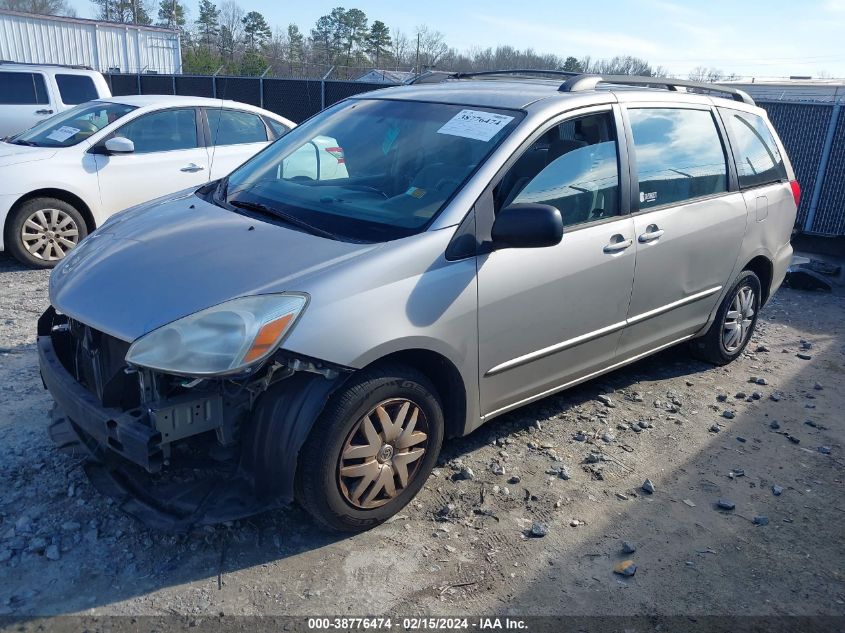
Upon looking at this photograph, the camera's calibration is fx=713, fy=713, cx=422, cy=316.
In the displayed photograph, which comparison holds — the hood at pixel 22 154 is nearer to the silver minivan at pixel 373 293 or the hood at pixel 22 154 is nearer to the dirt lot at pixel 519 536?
the dirt lot at pixel 519 536

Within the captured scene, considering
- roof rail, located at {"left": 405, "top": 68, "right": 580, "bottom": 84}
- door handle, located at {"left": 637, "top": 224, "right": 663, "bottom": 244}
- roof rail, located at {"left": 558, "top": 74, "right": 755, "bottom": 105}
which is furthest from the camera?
roof rail, located at {"left": 405, "top": 68, "right": 580, "bottom": 84}

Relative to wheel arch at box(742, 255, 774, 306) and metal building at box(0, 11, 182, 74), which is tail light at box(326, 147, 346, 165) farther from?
metal building at box(0, 11, 182, 74)

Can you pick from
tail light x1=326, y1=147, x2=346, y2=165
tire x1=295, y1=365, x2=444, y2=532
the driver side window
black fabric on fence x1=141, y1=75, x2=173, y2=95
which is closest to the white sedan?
tail light x1=326, y1=147, x2=346, y2=165

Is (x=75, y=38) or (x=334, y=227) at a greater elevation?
(x=75, y=38)

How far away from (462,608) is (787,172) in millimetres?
4350

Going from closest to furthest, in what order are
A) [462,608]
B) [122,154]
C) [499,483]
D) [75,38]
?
[462,608], [499,483], [122,154], [75,38]

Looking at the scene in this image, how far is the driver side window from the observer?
345 cm

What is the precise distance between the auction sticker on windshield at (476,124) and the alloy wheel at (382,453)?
4.48 ft

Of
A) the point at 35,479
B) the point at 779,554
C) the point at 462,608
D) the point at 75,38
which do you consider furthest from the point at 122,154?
the point at 75,38

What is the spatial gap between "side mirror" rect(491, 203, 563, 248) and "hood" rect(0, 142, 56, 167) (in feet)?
17.9

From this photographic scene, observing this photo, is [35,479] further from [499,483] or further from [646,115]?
[646,115]

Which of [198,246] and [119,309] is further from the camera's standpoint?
[198,246]

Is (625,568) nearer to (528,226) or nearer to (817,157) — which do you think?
(528,226)

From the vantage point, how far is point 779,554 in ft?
10.7
